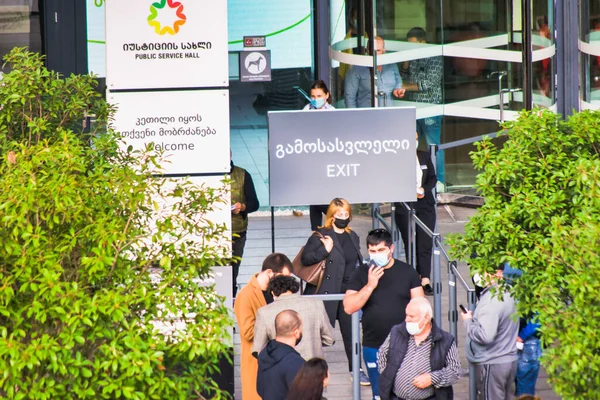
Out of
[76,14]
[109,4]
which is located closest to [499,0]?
[76,14]

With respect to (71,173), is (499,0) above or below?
above

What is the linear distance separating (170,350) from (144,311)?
1.54ft

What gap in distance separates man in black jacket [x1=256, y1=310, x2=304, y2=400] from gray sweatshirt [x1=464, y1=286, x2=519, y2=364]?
5.17ft

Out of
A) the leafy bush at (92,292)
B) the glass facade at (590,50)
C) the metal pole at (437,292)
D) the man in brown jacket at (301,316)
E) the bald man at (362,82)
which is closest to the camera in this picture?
the leafy bush at (92,292)

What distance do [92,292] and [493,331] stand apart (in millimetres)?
3599

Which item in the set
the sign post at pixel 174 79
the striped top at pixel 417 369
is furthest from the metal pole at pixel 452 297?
the sign post at pixel 174 79

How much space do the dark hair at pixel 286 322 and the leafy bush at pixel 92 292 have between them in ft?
4.35

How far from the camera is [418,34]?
1614 centimetres

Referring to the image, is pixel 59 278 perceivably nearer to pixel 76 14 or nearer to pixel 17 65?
pixel 17 65

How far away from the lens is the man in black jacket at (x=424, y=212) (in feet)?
39.2

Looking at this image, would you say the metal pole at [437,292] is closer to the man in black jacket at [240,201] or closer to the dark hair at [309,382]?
the man in black jacket at [240,201]

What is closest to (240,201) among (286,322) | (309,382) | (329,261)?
(329,261)

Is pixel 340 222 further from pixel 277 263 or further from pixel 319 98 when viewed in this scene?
pixel 319 98

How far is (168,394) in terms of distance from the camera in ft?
18.1
